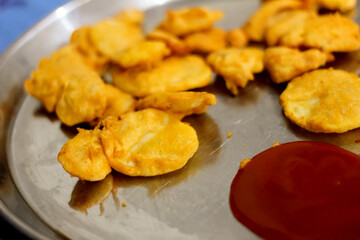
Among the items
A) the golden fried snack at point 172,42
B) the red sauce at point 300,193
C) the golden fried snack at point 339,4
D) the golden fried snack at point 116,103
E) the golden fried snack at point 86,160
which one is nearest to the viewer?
the red sauce at point 300,193

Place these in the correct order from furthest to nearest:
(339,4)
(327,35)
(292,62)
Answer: (339,4), (327,35), (292,62)

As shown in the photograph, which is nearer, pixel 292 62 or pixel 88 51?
pixel 292 62

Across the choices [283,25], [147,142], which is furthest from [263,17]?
[147,142]

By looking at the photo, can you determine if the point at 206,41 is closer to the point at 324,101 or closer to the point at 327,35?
the point at 327,35

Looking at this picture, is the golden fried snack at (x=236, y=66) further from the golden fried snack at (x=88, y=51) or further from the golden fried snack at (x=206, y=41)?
the golden fried snack at (x=88, y=51)

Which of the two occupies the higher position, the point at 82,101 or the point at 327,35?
the point at 82,101

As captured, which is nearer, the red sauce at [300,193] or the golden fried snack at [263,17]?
the red sauce at [300,193]

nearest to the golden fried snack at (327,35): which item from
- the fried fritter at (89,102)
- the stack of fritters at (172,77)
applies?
the stack of fritters at (172,77)

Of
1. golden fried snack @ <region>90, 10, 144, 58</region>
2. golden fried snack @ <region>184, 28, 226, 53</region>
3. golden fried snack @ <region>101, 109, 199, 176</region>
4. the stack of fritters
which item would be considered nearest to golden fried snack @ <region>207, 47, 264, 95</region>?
the stack of fritters
